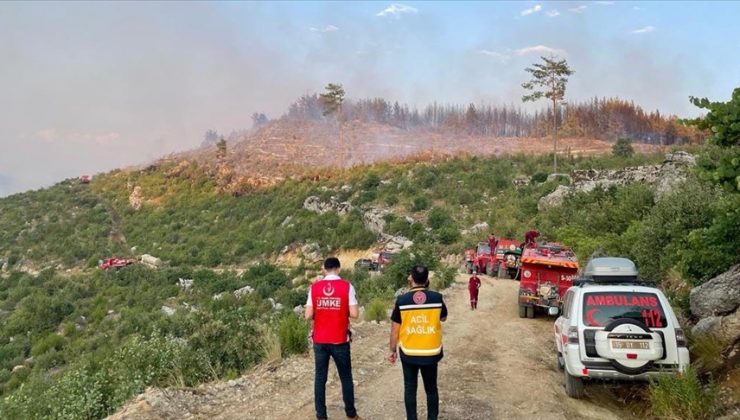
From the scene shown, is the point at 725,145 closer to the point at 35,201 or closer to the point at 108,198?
the point at 108,198

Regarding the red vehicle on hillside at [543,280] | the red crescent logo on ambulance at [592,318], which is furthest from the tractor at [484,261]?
the red crescent logo on ambulance at [592,318]

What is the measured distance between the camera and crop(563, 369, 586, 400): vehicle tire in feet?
26.2

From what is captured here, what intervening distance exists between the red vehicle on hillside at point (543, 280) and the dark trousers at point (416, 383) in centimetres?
1145

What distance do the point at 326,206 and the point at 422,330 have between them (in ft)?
166

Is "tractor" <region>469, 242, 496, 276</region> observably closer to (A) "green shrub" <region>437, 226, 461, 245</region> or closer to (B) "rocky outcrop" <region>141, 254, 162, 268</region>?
(A) "green shrub" <region>437, 226, 461, 245</region>

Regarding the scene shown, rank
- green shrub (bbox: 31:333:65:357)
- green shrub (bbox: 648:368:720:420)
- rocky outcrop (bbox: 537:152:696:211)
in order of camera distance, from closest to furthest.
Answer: green shrub (bbox: 648:368:720:420) → green shrub (bbox: 31:333:65:357) → rocky outcrop (bbox: 537:152:696:211)

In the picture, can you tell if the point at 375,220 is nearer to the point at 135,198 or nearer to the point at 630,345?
the point at 630,345

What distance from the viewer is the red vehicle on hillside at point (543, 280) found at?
1639 cm

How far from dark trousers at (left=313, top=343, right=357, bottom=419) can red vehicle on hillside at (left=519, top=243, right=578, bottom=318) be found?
11369 millimetres

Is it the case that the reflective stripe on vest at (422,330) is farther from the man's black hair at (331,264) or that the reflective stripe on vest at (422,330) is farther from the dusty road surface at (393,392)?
the dusty road surface at (393,392)

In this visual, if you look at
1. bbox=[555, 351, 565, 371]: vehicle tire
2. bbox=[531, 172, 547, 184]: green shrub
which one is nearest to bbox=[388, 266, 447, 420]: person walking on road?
bbox=[555, 351, 565, 371]: vehicle tire

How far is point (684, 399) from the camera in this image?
6.47 metres

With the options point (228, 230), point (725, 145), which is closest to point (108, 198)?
point (228, 230)

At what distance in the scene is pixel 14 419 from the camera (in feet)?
32.4
